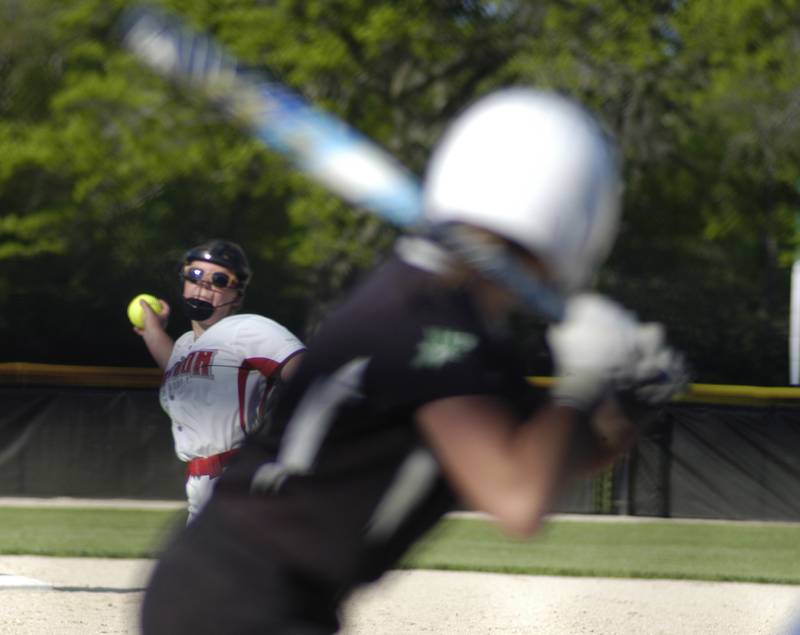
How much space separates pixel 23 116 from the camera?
26.3 meters

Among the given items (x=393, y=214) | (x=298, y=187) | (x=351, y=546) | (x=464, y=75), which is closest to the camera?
(x=351, y=546)

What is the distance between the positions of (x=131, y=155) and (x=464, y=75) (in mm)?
5514

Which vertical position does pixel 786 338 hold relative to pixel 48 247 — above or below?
above

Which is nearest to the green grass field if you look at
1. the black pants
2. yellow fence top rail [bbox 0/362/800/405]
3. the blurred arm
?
yellow fence top rail [bbox 0/362/800/405]

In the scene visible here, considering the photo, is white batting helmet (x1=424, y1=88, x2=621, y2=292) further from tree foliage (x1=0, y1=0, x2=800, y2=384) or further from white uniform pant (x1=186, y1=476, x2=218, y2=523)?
tree foliage (x1=0, y1=0, x2=800, y2=384)

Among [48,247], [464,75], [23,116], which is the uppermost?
[464,75]

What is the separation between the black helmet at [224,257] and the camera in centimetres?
598

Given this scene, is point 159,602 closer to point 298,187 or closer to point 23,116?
point 298,187

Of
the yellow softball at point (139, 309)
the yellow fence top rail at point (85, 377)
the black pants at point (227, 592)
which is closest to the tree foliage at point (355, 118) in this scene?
the yellow fence top rail at point (85, 377)

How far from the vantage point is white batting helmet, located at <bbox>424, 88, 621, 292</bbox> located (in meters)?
2.08

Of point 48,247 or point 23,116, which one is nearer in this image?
point 48,247

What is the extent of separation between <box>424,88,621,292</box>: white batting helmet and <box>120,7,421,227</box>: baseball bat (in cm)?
29

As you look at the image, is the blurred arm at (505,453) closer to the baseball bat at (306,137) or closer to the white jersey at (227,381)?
the baseball bat at (306,137)

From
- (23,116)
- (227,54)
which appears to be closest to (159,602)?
(227,54)
